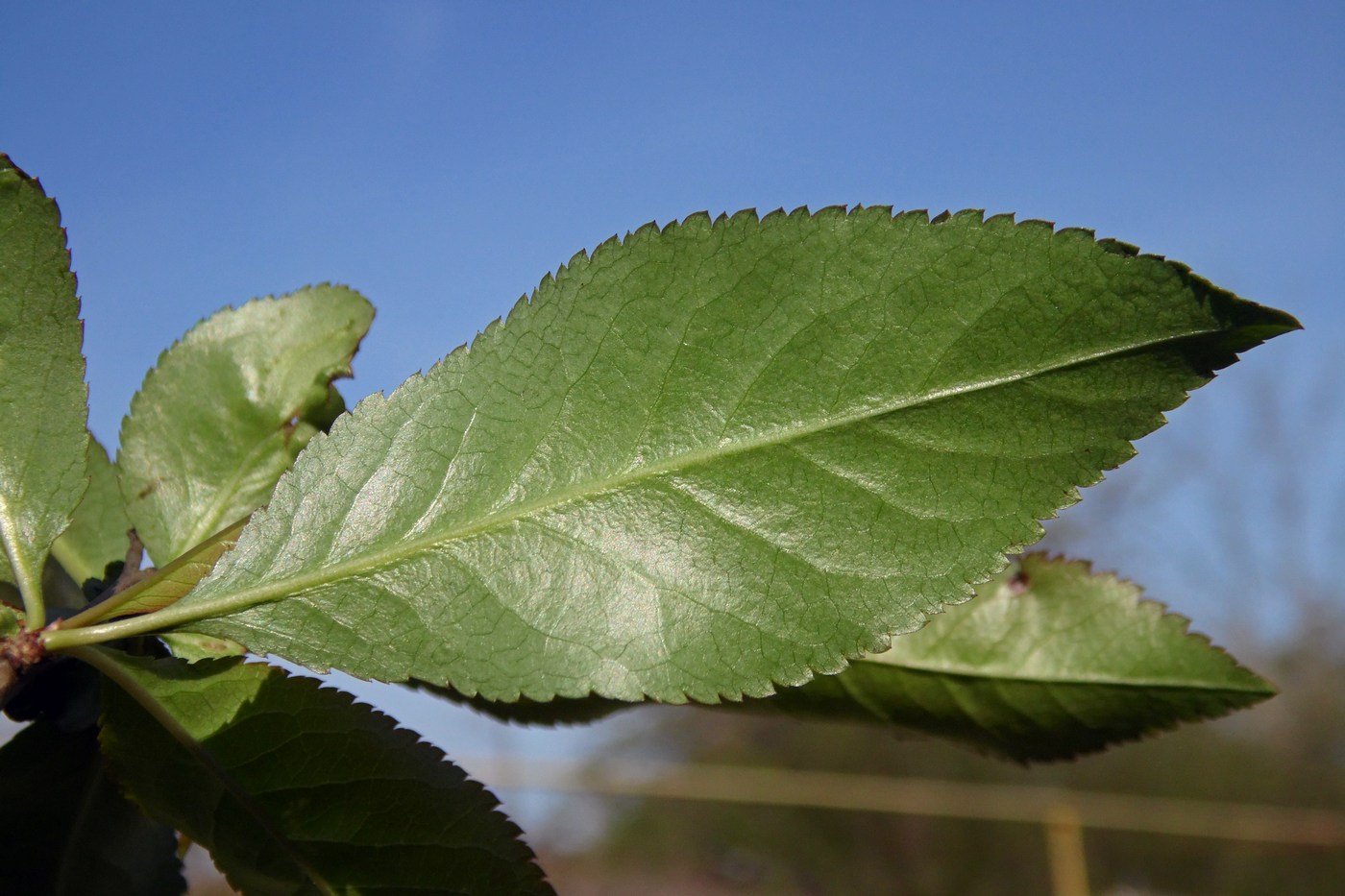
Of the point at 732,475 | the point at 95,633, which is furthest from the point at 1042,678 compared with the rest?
the point at 95,633

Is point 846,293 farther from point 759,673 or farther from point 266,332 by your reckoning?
point 266,332

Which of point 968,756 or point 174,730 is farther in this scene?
point 968,756

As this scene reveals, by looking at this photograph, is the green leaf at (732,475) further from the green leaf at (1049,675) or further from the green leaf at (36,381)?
the green leaf at (1049,675)

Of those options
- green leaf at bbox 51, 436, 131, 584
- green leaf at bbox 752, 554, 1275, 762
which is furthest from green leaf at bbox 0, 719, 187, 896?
green leaf at bbox 752, 554, 1275, 762

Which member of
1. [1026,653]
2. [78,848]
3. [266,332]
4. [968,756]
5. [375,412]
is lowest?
[78,848]

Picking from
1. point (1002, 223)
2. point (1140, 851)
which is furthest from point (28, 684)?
point (1140, 851)

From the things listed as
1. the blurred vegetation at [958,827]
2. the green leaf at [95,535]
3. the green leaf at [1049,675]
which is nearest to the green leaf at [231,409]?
the green leaf at [95,535]

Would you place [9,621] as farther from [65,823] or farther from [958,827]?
[958,827]
